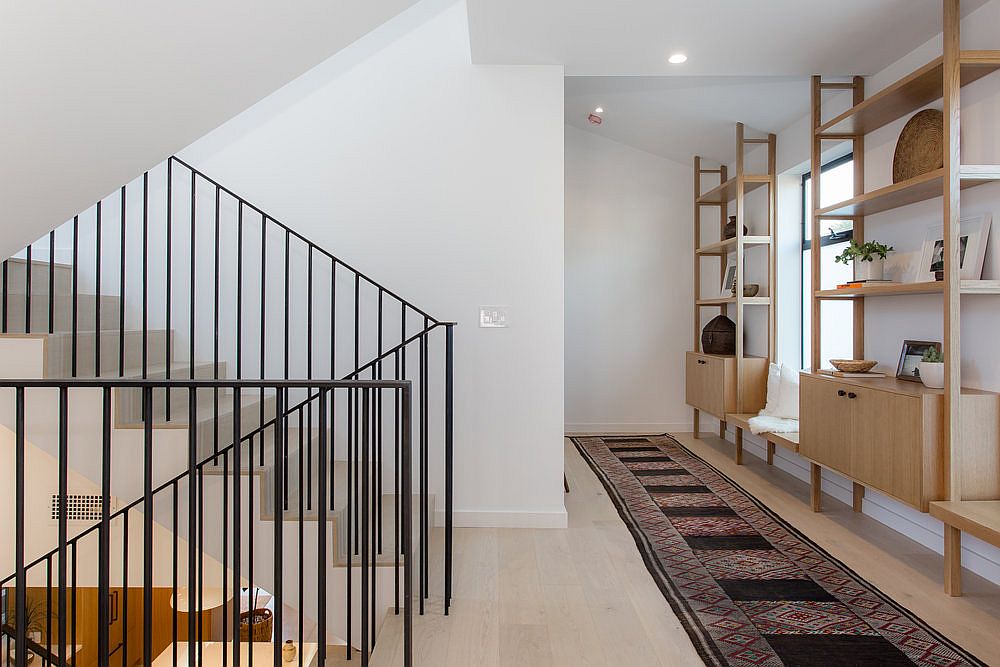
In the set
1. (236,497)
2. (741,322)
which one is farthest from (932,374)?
(236,497)

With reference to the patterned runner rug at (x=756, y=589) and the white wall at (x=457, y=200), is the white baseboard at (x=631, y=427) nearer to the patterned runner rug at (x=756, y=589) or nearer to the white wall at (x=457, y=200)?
the patterned runner rug at (x=756, y=589)

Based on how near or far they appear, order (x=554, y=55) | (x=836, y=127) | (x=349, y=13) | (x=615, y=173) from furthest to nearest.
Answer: (x=615, y=173) < (x=836, y=127) < (x=554, y=55) < (x=349, y=13)

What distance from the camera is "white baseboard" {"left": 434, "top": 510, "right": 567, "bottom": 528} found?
12.1 feet

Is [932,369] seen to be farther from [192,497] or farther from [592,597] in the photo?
[192,497]

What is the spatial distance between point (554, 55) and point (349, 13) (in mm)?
1159

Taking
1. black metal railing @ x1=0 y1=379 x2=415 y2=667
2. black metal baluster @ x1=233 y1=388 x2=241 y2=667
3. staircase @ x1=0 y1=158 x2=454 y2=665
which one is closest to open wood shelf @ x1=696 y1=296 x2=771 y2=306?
staircase @ x1=0 y1=158 x2=454 y2=665

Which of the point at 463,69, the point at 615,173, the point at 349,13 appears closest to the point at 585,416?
the point at 615,173

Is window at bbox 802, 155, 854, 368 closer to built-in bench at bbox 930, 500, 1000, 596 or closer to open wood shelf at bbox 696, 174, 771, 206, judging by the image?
open wood shelf at bbox 696, 174, 771, 206

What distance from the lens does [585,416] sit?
649 centimetres

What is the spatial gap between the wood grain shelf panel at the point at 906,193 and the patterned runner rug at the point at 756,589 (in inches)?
69.9

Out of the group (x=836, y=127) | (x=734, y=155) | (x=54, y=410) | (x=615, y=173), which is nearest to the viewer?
(x=54, y=410)

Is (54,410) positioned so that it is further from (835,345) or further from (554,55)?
(835,345)

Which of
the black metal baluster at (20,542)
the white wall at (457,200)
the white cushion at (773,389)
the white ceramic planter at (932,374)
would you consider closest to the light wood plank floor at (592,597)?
the white wall at (457,200)

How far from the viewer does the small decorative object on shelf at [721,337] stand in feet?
18.0
